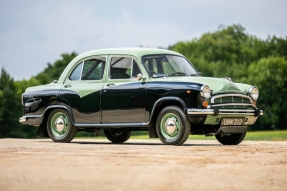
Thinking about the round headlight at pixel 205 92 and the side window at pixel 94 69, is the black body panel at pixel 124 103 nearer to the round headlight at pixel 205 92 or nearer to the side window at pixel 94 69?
the side window at pixel 94 69

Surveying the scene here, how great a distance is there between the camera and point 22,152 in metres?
12.6

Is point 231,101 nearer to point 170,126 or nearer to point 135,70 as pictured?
point 170,126

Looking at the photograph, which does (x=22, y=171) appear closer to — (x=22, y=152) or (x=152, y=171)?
(x=152, y=171)

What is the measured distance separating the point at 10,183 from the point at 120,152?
4.02m

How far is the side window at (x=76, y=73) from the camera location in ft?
54.9

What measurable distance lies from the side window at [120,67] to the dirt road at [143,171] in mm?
3742

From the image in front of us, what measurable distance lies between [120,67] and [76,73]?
141 cm

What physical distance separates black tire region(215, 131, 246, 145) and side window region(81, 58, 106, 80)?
288 centimetres

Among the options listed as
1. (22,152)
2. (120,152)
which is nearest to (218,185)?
(120,152)

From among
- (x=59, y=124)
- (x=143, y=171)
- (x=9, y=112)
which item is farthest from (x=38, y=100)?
(x=9, y=112)

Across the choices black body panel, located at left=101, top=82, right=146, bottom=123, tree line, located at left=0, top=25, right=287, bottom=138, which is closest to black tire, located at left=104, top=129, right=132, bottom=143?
black body panel, located at left=101, top=82, right=146, bottom=123

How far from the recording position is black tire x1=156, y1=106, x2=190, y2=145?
14219 mm

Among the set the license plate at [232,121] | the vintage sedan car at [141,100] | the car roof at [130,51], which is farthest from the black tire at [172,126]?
the car roof at [130,51]

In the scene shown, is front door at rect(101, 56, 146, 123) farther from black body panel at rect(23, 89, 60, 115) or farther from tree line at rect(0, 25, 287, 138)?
tree line at rect(0, 25, 287, 138)
